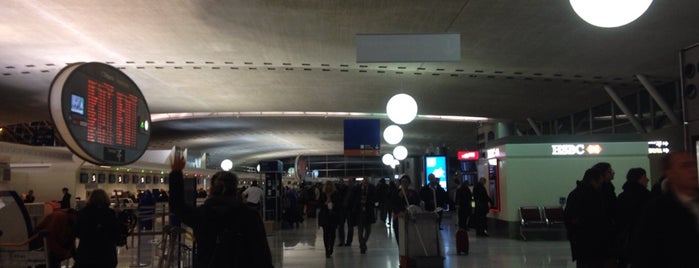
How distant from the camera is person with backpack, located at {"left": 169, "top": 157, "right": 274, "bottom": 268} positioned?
362 centimetres

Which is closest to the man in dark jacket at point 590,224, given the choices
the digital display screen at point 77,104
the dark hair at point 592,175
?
the dark hair at point 592,175

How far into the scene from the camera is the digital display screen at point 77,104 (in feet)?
11.7

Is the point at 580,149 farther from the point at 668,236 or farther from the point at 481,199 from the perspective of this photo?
the point at 668,236

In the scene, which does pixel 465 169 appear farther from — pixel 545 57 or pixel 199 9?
pixel 199 9

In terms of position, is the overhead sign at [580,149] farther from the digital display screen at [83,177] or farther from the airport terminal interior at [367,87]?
the digital display screen at [83,177]

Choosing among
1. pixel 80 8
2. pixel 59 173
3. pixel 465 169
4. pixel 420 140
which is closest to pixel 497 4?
pixel 80 8

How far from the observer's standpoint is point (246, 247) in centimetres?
365

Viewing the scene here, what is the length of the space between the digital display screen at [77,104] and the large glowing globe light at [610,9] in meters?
3.38

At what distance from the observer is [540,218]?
1448cm

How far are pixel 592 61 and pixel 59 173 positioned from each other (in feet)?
68.0

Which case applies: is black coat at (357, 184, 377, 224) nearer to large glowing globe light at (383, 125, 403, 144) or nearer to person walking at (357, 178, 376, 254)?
person walking at (357, 178, 376, 254)

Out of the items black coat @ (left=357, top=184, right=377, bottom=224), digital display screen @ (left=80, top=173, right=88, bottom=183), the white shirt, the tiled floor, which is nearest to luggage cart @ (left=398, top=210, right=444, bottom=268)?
the tiled floor

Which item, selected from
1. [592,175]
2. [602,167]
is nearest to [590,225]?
[592,175]

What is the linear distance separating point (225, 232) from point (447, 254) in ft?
28.5
